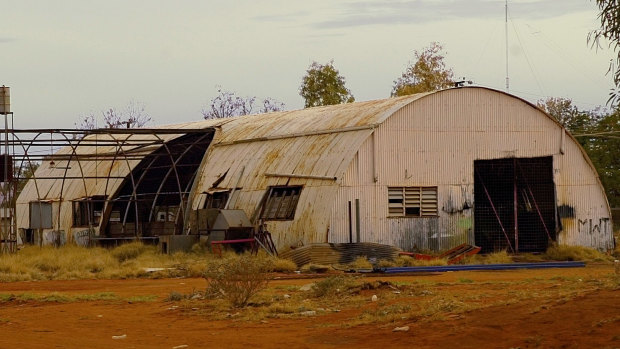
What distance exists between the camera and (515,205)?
3534 cm

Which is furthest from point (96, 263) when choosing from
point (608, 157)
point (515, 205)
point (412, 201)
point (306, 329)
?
point (608, 157)

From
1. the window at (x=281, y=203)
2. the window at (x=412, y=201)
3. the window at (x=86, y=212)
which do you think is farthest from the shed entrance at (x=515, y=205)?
the window at (x=86, y=212)

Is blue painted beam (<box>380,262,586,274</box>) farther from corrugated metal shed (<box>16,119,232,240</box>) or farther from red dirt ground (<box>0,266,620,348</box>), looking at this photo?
corrugated metal shed (<box>16,119,232,240</box>)

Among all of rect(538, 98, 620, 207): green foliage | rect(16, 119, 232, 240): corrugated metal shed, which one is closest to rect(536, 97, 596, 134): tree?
rect(538, 98, 620, 207): green foliage

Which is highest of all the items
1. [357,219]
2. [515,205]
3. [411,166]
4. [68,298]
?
[411,166]

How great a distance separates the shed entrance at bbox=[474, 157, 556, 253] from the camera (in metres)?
35.5

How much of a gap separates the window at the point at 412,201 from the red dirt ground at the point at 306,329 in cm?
1288

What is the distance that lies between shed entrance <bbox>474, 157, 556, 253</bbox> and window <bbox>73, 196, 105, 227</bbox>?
17.0 metres

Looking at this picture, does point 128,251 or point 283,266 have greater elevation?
point 128,251

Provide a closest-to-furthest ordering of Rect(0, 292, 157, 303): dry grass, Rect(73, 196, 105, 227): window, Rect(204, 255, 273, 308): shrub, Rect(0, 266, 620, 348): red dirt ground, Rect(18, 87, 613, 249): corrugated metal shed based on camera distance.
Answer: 1. Rect(0, 266, 620, 348): red dirt ground
2. Rect(204, 255, 273, 308): shrub
3. Rect(0, 292, 157, 303): dry grass
4. Rect(18, 87, 613, 249): corrugated metal shed
5. Rect(73, 196, 105, 227): window

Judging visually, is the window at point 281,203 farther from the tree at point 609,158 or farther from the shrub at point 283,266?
the tree at point 609,158

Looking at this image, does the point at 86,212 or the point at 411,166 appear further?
the point at 86,212

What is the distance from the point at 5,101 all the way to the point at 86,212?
10.4 m

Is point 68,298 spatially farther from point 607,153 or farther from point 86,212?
point 607,153
